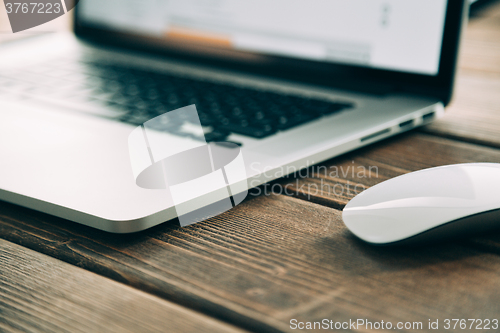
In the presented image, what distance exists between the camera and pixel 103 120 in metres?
0.50

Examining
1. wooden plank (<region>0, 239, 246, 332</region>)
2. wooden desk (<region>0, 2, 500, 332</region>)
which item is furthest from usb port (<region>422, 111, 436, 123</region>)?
wooden plank (<region>0, 239, 246, 332</region>)

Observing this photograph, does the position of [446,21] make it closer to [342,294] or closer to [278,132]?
[278,132]

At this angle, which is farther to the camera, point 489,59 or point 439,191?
point 489,59

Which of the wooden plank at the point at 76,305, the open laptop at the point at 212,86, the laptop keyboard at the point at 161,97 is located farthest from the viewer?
the laptop keyboard at the point at 161,97

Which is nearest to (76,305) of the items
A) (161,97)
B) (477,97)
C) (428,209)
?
(428,209)

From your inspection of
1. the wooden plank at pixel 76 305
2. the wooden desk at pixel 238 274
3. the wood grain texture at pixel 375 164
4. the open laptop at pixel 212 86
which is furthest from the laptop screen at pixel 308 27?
the wooden plank at pixel 76 305

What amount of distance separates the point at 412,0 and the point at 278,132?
0.26 m

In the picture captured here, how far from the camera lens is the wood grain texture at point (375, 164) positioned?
405 millimetres

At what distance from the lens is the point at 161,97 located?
0.59 m

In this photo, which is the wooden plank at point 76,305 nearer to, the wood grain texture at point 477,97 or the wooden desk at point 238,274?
the wooden desk at point 238,274

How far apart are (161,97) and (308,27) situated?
9.2 inches

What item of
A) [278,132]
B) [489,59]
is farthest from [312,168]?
[489,59]

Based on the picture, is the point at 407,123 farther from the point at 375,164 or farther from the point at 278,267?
the point at 278,267

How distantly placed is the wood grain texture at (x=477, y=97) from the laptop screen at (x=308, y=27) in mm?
82
